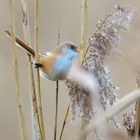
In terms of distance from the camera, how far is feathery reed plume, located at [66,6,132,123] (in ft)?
2.07

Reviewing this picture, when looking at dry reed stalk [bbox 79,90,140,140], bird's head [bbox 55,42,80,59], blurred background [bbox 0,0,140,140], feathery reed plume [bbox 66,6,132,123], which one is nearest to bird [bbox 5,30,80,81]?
bird's head [bbox 55,42,80,59]

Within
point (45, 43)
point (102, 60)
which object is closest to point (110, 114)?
point (102, 60)

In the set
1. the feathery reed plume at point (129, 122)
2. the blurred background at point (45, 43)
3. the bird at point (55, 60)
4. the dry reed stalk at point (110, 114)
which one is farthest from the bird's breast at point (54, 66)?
the blurred background at point (45, 43)

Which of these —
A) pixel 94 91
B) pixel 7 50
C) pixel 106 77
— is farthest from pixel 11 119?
pixel 94 91

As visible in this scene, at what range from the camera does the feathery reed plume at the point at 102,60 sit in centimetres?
63

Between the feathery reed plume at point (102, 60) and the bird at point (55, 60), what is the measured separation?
11 centimetres

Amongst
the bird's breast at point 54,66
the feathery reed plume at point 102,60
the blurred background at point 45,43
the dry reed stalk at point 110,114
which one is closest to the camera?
the dry reed stalk at point 110,114

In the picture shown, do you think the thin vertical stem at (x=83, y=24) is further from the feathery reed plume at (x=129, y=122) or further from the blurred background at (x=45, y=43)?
the blurred background at (x=45, y=43)

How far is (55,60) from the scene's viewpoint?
0.82 metres

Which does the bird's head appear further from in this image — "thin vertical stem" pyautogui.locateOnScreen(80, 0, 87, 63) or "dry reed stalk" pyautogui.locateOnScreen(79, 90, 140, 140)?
"dry reed stalk" pyautogui.locateOnScreen(79, 90, 140, 140)

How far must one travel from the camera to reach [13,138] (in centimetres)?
171

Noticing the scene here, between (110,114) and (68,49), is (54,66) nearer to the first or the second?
(68,49)

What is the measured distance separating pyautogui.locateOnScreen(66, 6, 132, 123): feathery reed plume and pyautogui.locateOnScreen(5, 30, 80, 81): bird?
109 millimetres

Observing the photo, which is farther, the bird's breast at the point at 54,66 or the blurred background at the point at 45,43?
the blurred background at the point at 45,43
